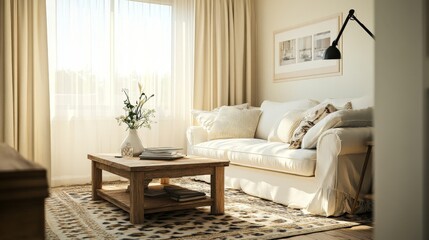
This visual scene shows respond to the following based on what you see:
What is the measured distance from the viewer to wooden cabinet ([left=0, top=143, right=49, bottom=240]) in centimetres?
48

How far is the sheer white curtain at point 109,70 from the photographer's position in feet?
15.4

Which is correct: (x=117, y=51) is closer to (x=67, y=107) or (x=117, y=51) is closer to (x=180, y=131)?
(x=67, y=107)

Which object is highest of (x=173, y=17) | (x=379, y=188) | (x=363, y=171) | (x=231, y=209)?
(x=173, y=17)

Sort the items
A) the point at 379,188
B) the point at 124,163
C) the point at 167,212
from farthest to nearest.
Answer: the point at 167,212 → the point at 124,163 → the point at 379,188

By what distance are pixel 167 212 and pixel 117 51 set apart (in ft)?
7.78

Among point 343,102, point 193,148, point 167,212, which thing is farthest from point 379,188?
point 193,148

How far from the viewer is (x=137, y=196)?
2.88 m

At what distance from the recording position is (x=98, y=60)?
16.0 ft

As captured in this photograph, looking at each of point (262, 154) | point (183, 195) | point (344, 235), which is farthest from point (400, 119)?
point (262, 154)

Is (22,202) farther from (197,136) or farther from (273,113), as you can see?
(273,113)

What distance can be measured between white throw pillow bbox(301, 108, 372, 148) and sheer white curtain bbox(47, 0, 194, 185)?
2.29 metres

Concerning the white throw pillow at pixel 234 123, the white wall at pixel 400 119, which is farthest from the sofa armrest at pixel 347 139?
the white wall at pixel 400 119

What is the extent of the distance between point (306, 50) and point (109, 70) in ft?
7.24

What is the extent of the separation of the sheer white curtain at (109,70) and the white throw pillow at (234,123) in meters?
0.76
